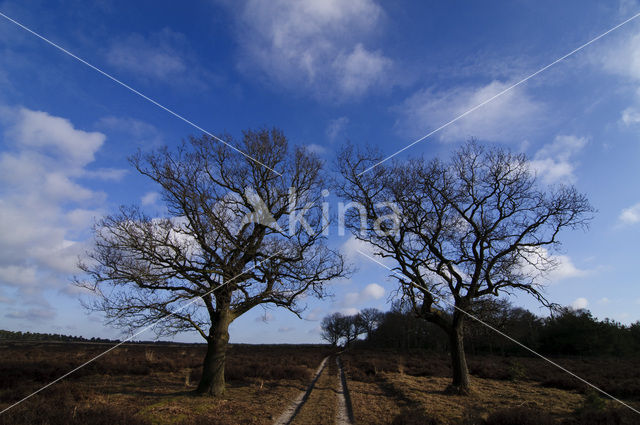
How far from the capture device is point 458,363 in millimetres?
15867

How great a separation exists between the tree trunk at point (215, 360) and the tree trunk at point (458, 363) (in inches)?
416

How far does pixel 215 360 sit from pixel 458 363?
1116 centimetres

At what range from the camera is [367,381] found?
69.1ft

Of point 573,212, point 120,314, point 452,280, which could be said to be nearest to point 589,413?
point 452,280

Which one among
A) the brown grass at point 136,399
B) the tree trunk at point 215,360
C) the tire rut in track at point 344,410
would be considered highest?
the tree trunk at point 215,360

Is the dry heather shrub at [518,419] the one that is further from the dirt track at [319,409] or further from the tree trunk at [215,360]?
the tree trunk at [215,360]

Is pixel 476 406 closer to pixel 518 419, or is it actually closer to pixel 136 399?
pixel 518 419

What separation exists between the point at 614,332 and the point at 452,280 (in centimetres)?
4888

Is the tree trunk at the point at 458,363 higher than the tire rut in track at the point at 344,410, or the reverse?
the tree trunk at the point at 458,363

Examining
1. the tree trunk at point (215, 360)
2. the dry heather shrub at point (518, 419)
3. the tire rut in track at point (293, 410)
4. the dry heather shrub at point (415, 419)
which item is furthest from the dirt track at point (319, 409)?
the dry heather shrub at point (518, 419)

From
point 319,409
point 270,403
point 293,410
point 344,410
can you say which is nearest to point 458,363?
point 344,410

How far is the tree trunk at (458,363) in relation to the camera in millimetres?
15445

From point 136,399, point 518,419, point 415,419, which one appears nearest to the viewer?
point 518,419

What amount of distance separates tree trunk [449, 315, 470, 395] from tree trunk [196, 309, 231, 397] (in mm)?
10559
